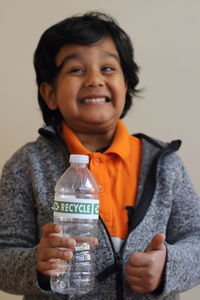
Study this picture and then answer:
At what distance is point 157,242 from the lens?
96cm

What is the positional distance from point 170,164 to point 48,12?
710mm

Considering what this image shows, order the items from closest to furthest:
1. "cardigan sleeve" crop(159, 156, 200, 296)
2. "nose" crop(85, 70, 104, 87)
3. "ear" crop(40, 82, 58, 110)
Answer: "cardigan sleeve" crop(159, 156, 200, 296), "nose" crop(85, 70, 104, 87), "ear" crop(40, 82, 58, 110)

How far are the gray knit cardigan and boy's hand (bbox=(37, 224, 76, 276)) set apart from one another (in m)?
0.06

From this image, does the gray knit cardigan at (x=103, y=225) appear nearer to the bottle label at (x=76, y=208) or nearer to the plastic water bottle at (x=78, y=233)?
the plastic water bottle at (x=78, y=233)

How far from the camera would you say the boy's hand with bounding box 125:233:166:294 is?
3.13 ft

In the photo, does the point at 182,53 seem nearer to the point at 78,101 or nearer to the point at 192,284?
the point at 78,101

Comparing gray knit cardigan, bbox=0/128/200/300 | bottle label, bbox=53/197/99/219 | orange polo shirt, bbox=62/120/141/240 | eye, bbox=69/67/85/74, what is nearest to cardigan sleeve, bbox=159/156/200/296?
gray knit cardigan, bbox=0/128/200/300

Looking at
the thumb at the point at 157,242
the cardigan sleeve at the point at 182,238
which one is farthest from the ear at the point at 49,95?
the thumb at the point at 157,242

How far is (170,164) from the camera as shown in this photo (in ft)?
3.84

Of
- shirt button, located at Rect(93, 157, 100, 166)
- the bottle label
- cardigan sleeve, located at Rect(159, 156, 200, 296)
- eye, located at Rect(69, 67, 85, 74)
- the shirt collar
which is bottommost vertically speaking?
cardigan sleeve, located at Rect(159, 156, 200, 296)

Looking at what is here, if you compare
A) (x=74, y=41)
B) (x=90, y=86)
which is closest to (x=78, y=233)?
(x=90, y=86)

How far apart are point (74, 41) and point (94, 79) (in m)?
0.12

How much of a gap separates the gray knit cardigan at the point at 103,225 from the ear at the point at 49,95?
3.9 inches

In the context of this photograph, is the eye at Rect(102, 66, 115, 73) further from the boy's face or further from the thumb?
the thumb
